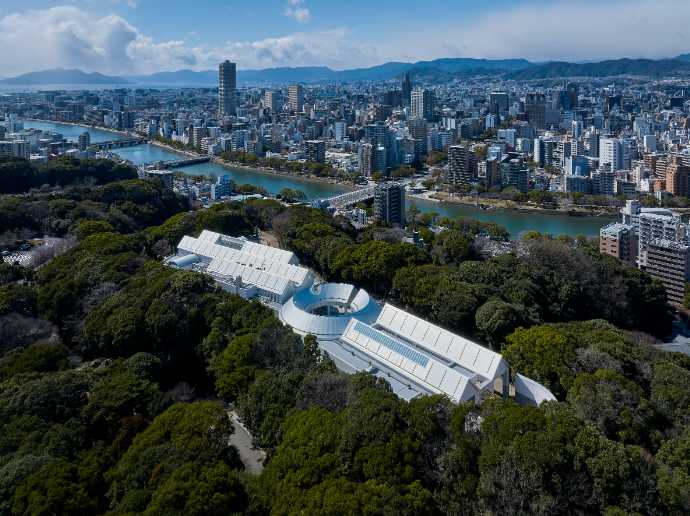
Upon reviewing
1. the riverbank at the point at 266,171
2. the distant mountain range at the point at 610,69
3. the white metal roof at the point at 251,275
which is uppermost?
the distant mountain range at the point at 610,69

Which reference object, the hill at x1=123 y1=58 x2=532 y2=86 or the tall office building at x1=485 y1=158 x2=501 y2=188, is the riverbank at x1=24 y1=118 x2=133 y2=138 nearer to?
the tall office building at x1=485 y1=158 x2=501 y2=188

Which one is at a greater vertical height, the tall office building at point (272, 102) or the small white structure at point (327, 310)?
the tall office building at point (272, 102)

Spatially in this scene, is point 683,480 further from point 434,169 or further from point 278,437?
point 434,169

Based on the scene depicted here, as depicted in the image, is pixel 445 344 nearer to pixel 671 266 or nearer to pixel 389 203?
pixel 671 266

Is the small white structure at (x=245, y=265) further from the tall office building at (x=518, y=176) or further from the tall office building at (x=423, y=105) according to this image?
the tall office building at (x=423, y=105)

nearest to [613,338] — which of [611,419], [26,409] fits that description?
[611,419]

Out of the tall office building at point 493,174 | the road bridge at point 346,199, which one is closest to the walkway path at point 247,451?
the road bridge at point 346,199
